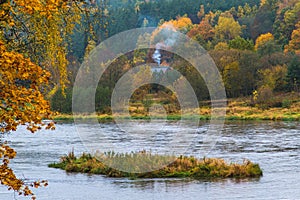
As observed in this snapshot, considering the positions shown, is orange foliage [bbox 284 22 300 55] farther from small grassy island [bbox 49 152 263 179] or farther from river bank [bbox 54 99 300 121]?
small grassy island [bbox 49 152 263 179]

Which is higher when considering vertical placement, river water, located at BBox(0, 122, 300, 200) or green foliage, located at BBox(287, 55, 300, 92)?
green foliage, located at BBox(287, 55, 300, 92)

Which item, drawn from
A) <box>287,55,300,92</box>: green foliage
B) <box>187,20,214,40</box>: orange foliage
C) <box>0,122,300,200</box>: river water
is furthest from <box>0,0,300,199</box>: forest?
<box>0,122,300,200</box>: river water

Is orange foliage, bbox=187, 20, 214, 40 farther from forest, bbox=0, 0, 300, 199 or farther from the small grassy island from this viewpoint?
the small grassy island

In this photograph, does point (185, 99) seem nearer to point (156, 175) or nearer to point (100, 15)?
point (156, 175)

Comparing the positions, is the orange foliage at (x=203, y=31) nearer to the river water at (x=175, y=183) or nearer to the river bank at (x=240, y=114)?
the river bank at (x=240, y=114)

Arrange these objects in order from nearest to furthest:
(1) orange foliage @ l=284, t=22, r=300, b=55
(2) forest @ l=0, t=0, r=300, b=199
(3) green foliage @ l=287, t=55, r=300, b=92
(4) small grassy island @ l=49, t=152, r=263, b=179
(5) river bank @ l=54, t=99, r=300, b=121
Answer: (2) forest @ l=0, t=0, r=300, b=199 → (4) small grassy island @ l=49, t=152, r=263, b=179 → (5) river bank @ l=54, t=99, r=300, b=121 → (3) green foliage @ l=287, t=55, r=300, b=92 → (1) orange foliage @ l=284, t=22, r=300, b=55

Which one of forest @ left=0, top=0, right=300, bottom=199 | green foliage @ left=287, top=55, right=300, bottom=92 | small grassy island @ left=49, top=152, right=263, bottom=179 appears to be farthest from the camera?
green foliage @ left=287, top=55, right=300, bottom=92

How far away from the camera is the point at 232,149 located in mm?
40969

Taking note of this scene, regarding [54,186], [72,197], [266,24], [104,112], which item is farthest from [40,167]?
[266,24]

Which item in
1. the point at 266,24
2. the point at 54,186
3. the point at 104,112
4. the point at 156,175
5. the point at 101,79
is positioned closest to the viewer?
the point at 54,186

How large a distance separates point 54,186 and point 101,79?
75.3 m

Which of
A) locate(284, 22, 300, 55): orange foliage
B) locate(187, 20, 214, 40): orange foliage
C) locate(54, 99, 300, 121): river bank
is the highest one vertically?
locate(187, 20, 214, 40): orange foliage

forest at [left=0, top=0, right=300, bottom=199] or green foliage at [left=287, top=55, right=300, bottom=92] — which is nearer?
forest at [left=0, top=0, right=300, bottom=199]

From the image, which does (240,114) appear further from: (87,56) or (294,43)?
(87,56)
